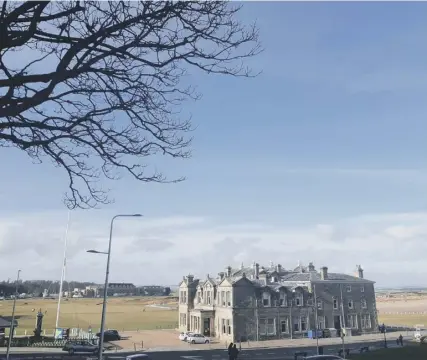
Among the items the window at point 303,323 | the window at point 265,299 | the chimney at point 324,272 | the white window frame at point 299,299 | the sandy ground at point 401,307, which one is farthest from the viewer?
the sandy ground at point 401,307

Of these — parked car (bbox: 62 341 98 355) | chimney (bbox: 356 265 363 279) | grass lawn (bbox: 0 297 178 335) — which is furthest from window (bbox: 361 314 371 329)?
parked car (bbox: 62 341 98 355)

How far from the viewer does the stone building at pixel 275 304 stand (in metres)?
54.9

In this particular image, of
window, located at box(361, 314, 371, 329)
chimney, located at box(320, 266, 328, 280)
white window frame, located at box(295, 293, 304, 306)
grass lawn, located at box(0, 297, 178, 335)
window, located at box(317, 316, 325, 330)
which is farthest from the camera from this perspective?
grass lawn, located at box(0, 297, 178, 335)

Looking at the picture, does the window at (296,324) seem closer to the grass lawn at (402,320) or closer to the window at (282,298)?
the window at (282,298)

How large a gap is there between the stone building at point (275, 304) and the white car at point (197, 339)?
10.1ft

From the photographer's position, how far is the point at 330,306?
60812 millimetres

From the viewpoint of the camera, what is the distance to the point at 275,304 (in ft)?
188

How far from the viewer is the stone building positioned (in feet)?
180

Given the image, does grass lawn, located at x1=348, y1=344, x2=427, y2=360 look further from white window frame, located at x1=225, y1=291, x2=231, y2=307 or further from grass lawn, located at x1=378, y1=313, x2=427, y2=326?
grass lawn, located at x1=378, y1=313, x2=427, y2=326

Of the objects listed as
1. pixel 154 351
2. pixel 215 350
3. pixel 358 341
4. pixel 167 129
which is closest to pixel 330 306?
pixel 358 341

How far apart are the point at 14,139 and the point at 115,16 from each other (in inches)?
136

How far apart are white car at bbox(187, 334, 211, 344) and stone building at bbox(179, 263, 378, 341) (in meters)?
3.07

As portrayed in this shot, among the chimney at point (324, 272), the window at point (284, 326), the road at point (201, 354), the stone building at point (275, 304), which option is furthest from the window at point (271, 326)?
the chimney at point (324, 272)

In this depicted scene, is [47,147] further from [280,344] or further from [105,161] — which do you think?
[280,344]
